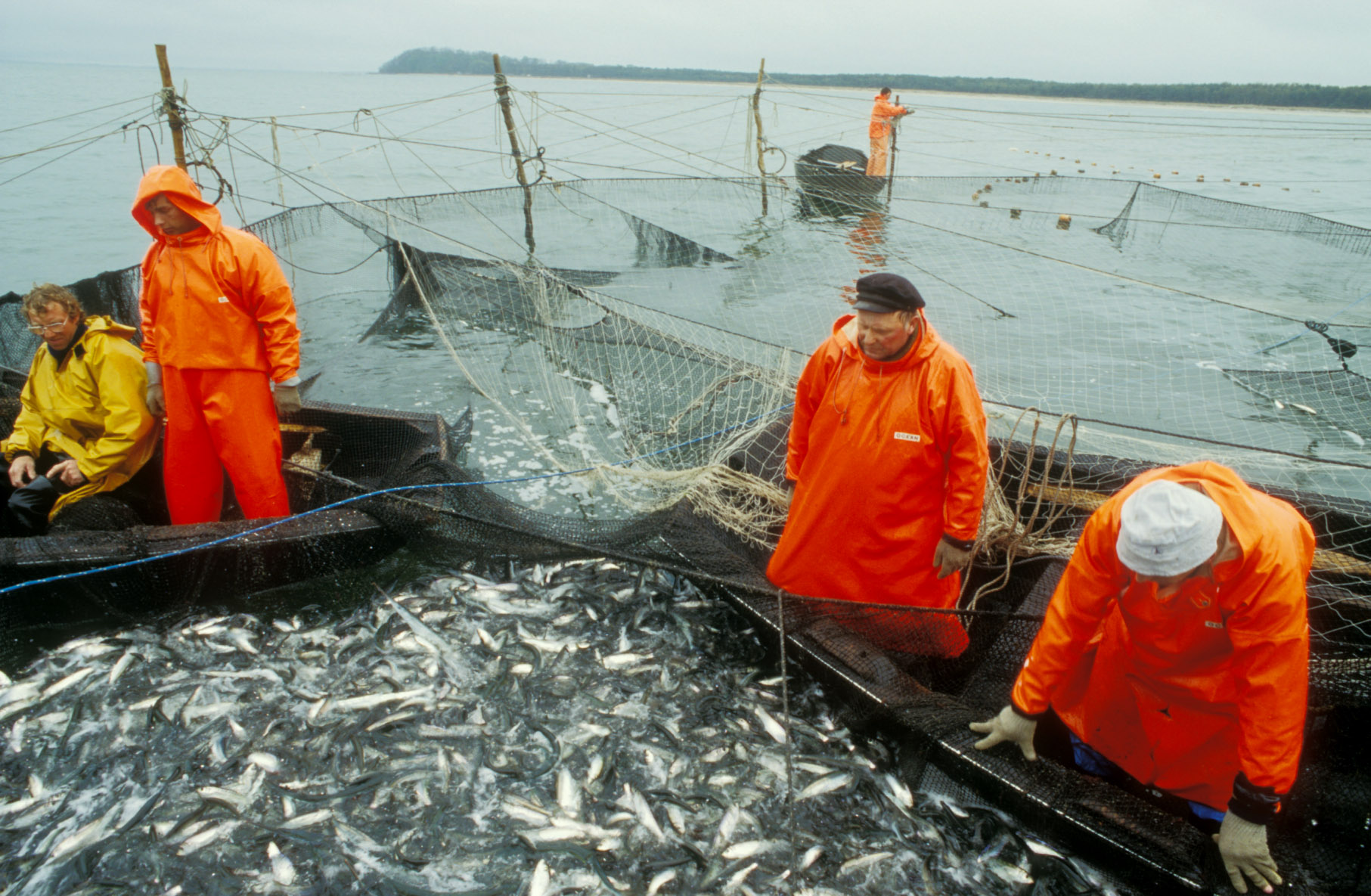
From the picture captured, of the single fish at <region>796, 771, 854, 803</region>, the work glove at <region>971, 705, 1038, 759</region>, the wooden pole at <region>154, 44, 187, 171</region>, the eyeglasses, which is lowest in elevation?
the single fish at <region>796, 771, 854, 803</region>

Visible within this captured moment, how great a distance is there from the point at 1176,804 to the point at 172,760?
13.6ft

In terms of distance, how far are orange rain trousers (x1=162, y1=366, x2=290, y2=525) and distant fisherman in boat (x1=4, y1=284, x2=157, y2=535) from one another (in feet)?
→ 0.94

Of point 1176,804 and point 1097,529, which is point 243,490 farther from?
point 1176,804

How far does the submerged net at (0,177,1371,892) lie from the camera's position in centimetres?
380

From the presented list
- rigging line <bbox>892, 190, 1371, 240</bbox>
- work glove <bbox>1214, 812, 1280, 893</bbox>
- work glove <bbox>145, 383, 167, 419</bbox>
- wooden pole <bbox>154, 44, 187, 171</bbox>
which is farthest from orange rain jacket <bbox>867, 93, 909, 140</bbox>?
work glove <bbox>1214, 812, 1280, 893</bbox>

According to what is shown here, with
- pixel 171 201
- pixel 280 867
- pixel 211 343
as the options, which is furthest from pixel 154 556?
pixel 280 867

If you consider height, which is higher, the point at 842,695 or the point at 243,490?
the point at 243,490

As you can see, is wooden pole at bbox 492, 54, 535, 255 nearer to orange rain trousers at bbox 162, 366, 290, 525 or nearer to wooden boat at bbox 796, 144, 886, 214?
wooden boat at bbox 796, 144, 886, 214

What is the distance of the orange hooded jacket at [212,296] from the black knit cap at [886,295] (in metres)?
3.21

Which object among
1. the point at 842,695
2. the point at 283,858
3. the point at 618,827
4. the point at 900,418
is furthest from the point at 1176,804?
the point at 283,858

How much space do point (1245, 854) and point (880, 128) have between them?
17831 mm

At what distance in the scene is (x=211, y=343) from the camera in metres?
4.41

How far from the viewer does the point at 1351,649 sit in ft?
12.5

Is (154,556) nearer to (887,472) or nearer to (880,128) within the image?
(887,472)
